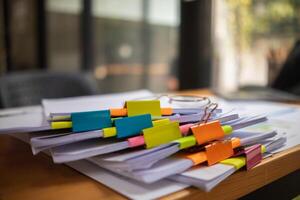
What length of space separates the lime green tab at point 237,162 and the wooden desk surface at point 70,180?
0.01 m

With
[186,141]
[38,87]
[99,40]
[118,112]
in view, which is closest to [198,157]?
[186,141]

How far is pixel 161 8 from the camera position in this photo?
132 inches

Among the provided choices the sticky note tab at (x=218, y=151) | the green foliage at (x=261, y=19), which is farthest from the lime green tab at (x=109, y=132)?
the green foliage at (x=261, y=19)

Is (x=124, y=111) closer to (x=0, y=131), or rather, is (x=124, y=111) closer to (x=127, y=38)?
(x=0, y=131)

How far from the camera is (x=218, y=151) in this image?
43 centimetres

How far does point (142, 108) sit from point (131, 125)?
1.9 inches

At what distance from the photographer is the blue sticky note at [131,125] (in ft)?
1.39

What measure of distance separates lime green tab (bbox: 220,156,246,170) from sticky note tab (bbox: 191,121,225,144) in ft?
0.12

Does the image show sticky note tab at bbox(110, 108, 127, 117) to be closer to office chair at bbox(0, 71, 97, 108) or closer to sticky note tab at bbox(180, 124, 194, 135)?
sticky note tab at bbox(180, 124, 194, 135)

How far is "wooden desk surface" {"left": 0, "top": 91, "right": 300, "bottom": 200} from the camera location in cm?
38

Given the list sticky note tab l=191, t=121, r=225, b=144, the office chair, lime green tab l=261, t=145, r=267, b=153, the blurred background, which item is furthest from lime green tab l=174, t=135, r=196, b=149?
the blurred background

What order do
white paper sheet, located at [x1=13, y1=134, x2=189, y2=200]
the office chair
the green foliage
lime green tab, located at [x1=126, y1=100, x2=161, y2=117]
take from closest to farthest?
white paper sheet, located at [x1=13, y1=134, x2=189, y2=200] → lime green tab, located at [x1=126, y1=100, x2=161, y2=117] → the office chair → the green foliage

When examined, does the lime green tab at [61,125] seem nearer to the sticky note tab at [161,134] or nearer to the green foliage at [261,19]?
the sticky note tab at [161,134]

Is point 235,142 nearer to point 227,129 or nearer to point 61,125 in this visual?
point 227,129
